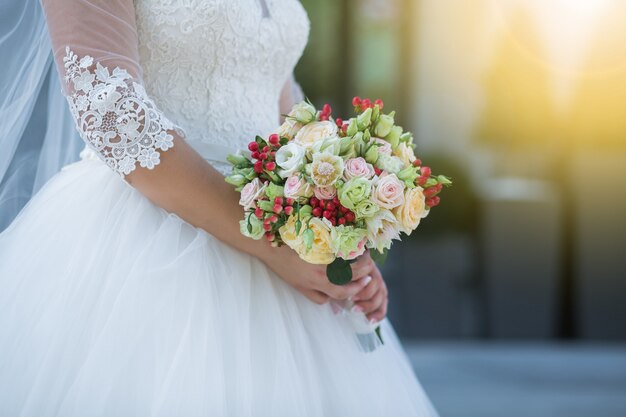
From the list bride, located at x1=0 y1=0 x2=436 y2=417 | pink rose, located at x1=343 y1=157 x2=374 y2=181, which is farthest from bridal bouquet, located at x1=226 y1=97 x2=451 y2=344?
bride, located at x1=0 y1=0 x2=436 y2=417

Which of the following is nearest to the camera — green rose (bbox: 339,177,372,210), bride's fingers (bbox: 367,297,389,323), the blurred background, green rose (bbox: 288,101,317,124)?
green rose (bbox: 339,177,372,210)

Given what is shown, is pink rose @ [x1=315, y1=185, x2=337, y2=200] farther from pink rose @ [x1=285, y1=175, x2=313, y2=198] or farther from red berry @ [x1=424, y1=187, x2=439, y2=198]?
red berry @ [x1=424, y1=187, x2=439, y2=198]

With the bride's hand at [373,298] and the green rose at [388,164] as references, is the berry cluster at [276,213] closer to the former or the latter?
the green rose at [388,164]

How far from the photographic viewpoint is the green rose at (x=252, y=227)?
1537 millimetres

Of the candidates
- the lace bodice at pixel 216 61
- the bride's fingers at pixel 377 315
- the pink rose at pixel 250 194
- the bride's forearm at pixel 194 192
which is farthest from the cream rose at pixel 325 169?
the bride's fingers at pixel 377 315

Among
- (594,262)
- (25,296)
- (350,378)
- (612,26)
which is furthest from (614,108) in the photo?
(25,296)

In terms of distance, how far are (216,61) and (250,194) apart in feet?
1.26

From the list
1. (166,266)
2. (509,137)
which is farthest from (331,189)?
(509,137)

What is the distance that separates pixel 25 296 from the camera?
64.7 inches

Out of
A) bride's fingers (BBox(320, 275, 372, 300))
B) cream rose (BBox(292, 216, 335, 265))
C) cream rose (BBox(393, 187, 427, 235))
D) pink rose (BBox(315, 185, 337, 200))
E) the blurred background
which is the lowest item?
the blurred background

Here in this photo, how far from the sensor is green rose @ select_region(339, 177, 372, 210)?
1.48 meters

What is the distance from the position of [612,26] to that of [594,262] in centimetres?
160

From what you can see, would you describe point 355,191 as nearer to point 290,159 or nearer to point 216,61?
point 290,159

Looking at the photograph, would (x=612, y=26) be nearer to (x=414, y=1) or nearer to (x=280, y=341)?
(x=414, y=1)
